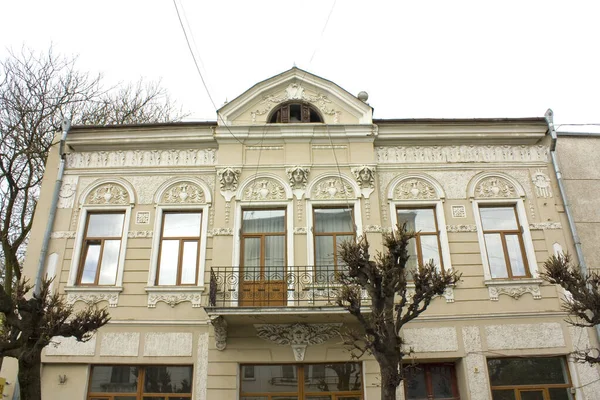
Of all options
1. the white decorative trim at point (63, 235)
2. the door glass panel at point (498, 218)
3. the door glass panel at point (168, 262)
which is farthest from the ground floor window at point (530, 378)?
the white decorative trim at point (63, 235)

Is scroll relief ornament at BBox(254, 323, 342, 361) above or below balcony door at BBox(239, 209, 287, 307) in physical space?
below

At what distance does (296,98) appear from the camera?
40.8 feet

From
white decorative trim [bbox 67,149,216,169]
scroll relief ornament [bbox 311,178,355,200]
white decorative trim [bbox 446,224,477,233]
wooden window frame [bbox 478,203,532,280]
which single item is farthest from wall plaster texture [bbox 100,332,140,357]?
wooden window frame [bbox 478,203,532,280]

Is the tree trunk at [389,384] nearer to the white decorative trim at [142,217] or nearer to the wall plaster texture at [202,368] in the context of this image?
the wall plaster texture at [202,368]

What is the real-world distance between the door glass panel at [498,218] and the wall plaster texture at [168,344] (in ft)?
23.6

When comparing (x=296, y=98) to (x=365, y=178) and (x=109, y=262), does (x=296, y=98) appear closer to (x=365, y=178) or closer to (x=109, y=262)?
(x=365, y=178)

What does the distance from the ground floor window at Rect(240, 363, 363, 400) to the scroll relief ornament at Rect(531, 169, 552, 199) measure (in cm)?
591

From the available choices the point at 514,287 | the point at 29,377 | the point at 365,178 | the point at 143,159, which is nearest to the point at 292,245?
the point at 365,178

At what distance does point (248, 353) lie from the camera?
33.4 ft

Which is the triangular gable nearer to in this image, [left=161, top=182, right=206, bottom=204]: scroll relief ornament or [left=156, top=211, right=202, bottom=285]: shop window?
[left=161, top=182, right=206, bottom=204]: scroll relief ornament

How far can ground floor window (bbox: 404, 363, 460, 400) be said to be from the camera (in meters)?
10.1

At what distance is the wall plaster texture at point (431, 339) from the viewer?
10156 mm

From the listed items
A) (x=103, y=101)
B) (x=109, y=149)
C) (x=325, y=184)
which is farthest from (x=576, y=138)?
(x=103, y=101)

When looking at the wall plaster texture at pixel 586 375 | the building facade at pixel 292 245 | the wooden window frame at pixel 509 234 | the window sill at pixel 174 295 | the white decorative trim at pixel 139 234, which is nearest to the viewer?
the wall plaster texture at pixel 586 375
